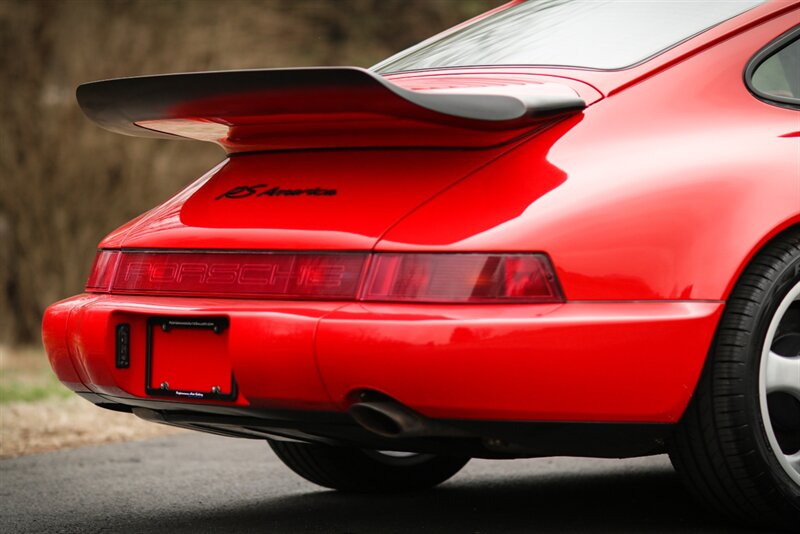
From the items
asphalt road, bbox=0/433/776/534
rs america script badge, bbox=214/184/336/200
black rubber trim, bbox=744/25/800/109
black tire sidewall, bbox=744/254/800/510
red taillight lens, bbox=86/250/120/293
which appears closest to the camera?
black tire sidewall, bbox=744/254/800/510

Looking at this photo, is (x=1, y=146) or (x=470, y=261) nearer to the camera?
(x=470, y=261)

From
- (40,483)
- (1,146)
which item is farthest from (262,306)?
(1,146)

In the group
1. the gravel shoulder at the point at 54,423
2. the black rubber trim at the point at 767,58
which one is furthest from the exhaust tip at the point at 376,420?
the gravel shoulder at the point at 54,423

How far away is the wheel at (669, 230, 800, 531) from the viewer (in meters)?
3.27

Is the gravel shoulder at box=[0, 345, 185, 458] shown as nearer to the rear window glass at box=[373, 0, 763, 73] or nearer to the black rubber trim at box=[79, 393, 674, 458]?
the black rubber trim at box=[79, 393, 674, 458]

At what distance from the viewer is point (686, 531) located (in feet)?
12.0

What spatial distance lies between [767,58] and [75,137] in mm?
7459

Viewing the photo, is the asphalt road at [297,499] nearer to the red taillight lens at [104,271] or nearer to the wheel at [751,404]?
the wheel at [751,404]

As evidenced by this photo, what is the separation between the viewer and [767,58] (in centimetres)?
364

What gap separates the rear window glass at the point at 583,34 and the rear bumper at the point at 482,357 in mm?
794

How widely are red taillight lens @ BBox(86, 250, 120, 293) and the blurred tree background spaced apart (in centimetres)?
658

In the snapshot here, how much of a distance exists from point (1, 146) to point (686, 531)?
764 centimetres

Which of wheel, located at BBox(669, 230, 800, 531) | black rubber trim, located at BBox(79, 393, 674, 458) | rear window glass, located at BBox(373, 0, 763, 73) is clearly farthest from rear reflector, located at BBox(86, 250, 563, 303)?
rear window glass, located at BBox(373, 0, 763, 73)

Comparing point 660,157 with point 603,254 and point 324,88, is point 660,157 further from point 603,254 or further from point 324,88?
point 324,88
